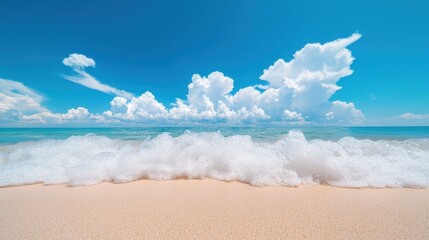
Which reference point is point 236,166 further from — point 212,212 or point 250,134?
Answer: point 250,134

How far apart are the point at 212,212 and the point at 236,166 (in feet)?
5.53

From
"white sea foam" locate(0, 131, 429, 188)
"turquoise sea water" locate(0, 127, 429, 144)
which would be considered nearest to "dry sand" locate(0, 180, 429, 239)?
"white sea foam" locate(0, 131, 429, 188)

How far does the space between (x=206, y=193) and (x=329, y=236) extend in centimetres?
189

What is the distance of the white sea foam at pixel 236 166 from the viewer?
143 inches

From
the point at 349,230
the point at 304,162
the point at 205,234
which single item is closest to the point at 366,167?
the point at 304,162

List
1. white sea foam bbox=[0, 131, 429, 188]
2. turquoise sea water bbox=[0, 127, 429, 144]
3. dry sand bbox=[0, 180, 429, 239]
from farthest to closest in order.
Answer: turquoise sea water bbox=[0, 127, 429, 144]
white sea foam bbox=[0, 131, 429, 188]
dry sand bbox=[0, 180, 429, 239]

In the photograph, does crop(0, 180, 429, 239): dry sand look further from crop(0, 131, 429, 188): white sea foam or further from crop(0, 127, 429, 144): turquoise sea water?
crop(0, 127, 429, 144): turquoise sea water

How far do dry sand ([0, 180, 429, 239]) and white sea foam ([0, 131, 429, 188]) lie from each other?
31cm

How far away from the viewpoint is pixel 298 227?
2105mm

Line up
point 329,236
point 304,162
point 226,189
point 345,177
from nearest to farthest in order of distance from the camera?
point 329,236 < point 226,189 < point 345,177 < point 304,162

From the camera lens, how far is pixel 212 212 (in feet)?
Result: 8.06

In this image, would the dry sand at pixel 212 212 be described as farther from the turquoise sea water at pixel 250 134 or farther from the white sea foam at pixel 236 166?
the turquoise sea water at pixel 250 134

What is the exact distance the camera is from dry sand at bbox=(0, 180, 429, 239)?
2.04 m

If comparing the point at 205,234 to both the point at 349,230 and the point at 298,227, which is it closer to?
the point at 298,227
